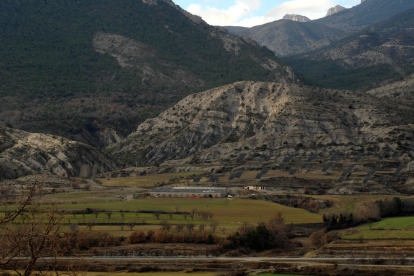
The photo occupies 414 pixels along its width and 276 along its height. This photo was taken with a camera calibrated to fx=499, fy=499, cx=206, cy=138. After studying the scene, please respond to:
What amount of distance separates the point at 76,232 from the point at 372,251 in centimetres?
4474

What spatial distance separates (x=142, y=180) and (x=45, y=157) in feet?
126

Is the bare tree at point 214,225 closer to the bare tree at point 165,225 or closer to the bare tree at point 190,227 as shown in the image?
the bare tree at point 190,227

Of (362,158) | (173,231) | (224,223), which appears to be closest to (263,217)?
(224,223)

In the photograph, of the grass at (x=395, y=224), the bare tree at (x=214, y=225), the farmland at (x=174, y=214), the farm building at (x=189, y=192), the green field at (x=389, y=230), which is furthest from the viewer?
the farm building at (x=189, y=192)

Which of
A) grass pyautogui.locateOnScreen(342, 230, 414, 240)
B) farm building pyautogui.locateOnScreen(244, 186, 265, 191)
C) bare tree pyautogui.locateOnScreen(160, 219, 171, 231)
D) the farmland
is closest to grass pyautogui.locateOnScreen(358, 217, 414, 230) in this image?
grass pyautogui.locateOnScreen(342, 230, 414, 240)

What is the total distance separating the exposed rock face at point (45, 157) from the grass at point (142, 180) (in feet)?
62.8

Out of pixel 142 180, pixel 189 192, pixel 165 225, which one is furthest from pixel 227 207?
pixel 142 180

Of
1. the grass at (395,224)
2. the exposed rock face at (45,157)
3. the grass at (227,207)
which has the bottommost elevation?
the grass at (395,224)

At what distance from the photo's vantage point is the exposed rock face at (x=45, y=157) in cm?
15800

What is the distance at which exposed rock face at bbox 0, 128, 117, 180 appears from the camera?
158 m

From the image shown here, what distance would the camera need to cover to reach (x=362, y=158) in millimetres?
153500

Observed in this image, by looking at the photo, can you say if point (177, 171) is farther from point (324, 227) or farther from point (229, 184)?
Answer: point (324, 227)

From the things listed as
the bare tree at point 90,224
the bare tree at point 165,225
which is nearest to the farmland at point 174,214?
the bare tree at point 90,224

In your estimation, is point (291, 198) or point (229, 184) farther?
point (229, 184)
